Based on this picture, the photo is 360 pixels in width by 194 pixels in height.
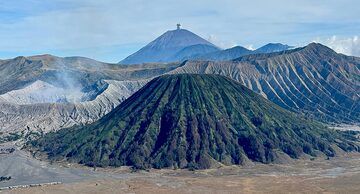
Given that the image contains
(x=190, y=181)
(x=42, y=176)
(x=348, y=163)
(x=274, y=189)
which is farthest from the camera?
(x=348, y=163)

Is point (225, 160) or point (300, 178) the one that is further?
point (225, 160)

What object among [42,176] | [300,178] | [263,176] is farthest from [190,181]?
[42,176]

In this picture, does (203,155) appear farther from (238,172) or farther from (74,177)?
(74,177)

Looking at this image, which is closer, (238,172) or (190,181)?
(190,181)

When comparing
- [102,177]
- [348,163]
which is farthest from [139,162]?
[348,163]

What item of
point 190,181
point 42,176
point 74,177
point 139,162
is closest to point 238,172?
point 190,181

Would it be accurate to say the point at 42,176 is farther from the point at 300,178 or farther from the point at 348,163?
the point at 348,163

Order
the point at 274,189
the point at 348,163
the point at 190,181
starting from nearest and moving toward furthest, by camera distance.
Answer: the point at 274,189 < the point at 190,181 < the point at 348,163

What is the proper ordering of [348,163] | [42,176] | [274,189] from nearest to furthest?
[274,189] < [42,176] < [348,163]
